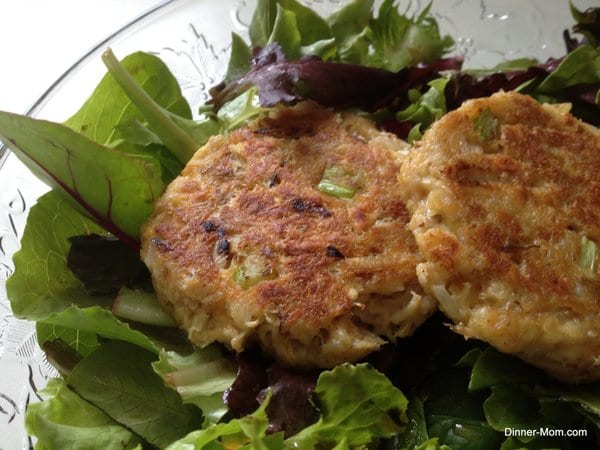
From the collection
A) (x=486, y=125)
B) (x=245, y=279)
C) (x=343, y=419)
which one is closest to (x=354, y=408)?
(x=343, y=419)

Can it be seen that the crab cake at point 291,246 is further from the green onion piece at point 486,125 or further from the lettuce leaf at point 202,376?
the green onion piece at point 486,125

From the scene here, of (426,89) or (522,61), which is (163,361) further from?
(522,61)

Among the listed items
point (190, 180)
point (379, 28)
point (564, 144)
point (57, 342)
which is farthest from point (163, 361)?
point (379, 28)

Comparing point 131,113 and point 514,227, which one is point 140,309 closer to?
point 131,113

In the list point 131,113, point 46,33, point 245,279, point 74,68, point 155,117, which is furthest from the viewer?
point 46,33

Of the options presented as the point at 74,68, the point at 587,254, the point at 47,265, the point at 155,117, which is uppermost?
the point at 74,68

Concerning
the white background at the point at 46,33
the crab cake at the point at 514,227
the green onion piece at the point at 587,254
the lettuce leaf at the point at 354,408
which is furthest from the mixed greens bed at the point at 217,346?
the white background at the point at 46,33
